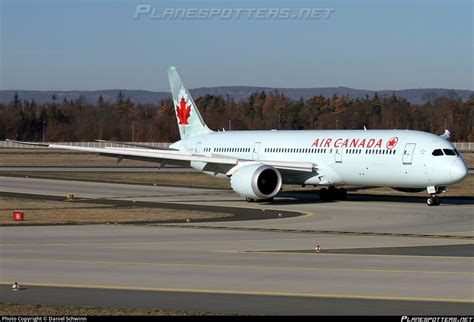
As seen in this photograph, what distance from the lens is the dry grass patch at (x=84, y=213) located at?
37.7 m

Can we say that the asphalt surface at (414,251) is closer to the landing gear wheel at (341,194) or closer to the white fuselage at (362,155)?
the white fuselage at (362,155)

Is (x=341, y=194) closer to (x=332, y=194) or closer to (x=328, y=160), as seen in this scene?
(x=332, y=194)

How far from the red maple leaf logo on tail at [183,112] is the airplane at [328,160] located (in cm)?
405

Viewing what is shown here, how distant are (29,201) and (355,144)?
16720 mm

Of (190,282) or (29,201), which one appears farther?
(29,201)

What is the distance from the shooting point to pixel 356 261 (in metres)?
25.0

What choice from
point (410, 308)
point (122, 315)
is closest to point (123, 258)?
point (122, 315)

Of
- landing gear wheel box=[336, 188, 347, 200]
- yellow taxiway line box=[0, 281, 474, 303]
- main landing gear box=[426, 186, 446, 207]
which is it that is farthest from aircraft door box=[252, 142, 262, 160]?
yellow taxiway line box=[0, 281, 474, 303]

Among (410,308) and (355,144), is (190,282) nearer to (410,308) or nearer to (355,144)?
(410,308)

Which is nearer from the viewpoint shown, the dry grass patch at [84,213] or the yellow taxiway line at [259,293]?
the yellow taxiway line at [259,293]

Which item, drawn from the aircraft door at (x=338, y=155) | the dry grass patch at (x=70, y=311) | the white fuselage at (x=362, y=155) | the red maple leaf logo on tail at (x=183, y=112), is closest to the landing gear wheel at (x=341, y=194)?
the white fuselage at (x=362, y=155)

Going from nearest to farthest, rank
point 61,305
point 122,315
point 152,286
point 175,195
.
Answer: point 122,315 → point 61,305 → point 152,286 → point 175,195

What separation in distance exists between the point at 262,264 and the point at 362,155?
2289 centimetres

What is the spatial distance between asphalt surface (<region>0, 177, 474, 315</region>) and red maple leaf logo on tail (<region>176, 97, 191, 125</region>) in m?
20.0
